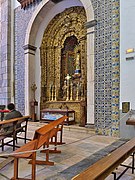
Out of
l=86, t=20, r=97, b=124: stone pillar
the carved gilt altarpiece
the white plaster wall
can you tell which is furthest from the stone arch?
the white plaster wall

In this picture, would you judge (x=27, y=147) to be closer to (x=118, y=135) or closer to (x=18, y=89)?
(x=118, y=135)

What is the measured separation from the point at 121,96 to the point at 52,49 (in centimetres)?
438

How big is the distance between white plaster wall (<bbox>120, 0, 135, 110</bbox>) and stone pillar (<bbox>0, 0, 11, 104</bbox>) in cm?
541

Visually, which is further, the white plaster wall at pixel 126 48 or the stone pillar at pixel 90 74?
the stone pillar at pixel 90 74

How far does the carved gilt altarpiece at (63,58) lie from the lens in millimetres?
7473

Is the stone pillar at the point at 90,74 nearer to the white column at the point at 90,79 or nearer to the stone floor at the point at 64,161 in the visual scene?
the white column at the point at 90,79

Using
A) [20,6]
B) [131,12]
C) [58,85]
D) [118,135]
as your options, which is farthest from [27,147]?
[20,6]

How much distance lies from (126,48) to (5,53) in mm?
5796

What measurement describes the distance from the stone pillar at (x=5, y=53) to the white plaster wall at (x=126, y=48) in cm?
541

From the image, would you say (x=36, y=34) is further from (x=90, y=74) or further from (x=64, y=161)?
(x=64, y=161)

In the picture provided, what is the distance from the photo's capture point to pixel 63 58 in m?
8.22

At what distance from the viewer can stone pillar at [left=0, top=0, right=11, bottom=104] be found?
8.59 metres

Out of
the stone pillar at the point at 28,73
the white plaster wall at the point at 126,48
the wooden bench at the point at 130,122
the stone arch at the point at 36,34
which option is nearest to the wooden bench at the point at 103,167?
the wooden bench at the point at 130,122

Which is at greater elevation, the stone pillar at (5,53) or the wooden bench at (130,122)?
the stone pillar at (5,53)
